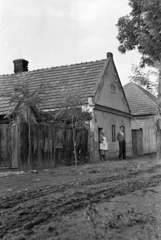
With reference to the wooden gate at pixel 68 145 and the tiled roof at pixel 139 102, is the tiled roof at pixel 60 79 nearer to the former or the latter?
the wooden gate at pixel 68 145

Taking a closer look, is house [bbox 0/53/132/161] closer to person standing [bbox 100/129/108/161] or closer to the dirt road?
person standing [bbox 100/129/108/161]

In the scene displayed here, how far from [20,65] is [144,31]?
31.2 feet

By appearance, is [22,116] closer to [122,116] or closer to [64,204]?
[64,204]

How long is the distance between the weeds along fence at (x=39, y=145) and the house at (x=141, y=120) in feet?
30.0

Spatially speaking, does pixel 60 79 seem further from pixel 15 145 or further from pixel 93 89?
pixel 15 145

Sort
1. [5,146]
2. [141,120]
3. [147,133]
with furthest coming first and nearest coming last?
[141,120] → [147,133] → [5,146]

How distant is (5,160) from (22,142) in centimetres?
86

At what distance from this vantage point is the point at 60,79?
20984 mm

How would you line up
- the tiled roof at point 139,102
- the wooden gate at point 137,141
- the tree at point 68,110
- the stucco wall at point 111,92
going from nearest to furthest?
the tree at point 68,110, the stucco wall at point 111,92, the wooden gate at point 137,141, the tiled roof at point 139,102

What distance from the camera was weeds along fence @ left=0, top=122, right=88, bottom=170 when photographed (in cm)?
1139

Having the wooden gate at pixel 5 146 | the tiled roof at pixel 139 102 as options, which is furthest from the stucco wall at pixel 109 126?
the wooden gate at pixel 5 146

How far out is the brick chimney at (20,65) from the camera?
80.1 feet

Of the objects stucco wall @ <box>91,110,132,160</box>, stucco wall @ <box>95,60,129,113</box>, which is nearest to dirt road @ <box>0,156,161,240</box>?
stucco wall @ <box>91,110,132,160</box>

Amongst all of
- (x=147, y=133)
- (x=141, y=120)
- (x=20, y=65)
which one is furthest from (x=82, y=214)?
(x=141, y=120)
